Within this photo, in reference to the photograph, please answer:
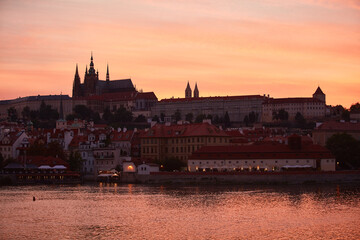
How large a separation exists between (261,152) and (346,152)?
12917 millimetres

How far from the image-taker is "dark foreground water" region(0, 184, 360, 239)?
47969mm

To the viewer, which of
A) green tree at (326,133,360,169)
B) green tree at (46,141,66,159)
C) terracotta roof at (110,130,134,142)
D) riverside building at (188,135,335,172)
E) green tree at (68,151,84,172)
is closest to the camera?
riverside building at (188,135,335,172)

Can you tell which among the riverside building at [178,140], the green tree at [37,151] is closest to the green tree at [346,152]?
the riverside building at [178,140]

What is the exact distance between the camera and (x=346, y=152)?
333 feet

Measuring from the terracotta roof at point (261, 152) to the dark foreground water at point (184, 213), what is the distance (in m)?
13.3

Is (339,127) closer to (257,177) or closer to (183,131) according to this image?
Result: (183,131)

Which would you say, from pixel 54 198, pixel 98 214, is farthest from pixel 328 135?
pixel 98 214

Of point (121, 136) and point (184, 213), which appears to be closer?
point (184, 213)

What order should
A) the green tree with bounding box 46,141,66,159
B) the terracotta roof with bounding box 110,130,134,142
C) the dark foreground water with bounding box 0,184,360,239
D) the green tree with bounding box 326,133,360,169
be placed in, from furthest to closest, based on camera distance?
the terracotta roof with bounding box 110,130,134,142 < the green tree with bounding box 46,141,66,159 < the green tree with bounding box 326,133,360,169 < the dark foreground water with bounding box 0,184,360,239

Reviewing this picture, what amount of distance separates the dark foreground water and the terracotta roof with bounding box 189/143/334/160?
13.3 meters

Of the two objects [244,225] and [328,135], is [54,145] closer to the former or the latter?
[328,135]

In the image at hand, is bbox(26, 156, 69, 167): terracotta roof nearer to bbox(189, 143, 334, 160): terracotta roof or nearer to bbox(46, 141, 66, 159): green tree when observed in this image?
bbox(46, 141, 66, 159): green tree

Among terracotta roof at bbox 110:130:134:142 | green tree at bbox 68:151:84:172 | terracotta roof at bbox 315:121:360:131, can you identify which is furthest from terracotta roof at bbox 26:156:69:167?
terracotta roof at bbox 315:121:360:131

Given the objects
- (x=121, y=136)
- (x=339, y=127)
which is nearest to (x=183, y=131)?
(x=121, y=136)
